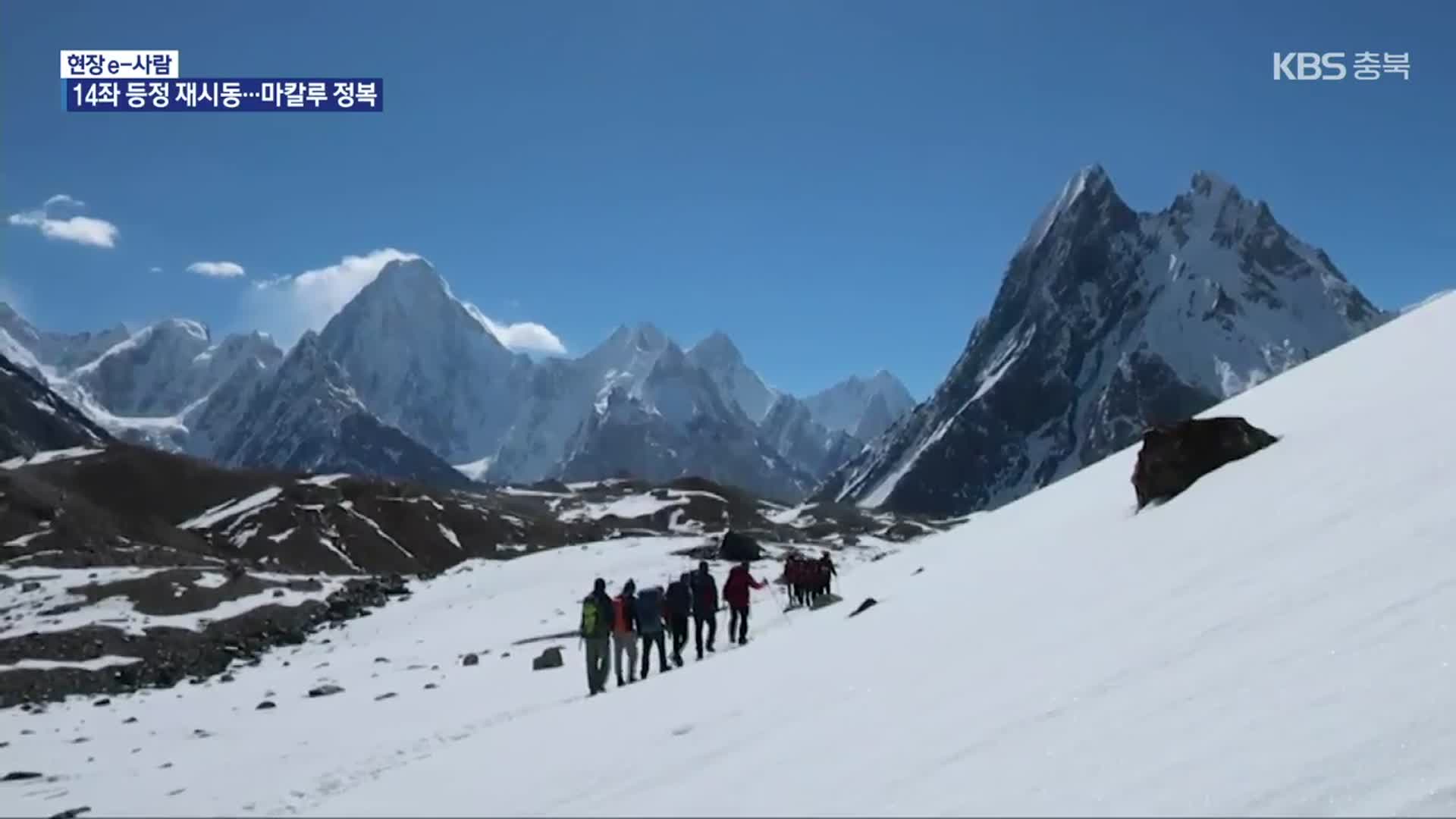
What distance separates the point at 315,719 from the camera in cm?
2314

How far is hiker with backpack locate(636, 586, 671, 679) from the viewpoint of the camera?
2084 cm

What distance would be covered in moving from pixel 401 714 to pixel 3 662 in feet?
101

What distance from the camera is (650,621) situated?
2092 centimetres

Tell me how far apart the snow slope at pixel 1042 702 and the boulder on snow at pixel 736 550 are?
3167cm

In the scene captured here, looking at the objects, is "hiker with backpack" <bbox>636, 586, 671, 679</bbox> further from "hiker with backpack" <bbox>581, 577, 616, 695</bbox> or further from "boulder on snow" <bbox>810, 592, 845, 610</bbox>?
"boulder on snow" <bbox>810, 592, 845, 610</bbox>

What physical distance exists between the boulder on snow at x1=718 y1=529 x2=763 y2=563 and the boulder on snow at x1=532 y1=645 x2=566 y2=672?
1177 inches

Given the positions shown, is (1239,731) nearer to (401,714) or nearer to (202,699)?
(401,714)

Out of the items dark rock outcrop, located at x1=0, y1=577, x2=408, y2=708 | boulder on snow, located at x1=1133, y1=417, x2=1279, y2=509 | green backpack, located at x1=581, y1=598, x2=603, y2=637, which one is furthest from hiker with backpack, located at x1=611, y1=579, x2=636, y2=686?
dark rock outcrop, located at x1=0, y1=577, x2=408, y2=708

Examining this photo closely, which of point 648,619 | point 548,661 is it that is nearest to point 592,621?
point 648,619

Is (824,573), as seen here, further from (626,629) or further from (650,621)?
(626,629)

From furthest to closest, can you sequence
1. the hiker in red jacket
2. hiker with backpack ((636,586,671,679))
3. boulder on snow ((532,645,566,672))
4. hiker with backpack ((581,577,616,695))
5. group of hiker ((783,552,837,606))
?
group of hiker ((783,552,837,606)), boulder on snow ((532,645,566,672)), the hiker in red jacket, hiker with backpack ((636,586,671,679)), hiker with backpack ((581,577,616,695))

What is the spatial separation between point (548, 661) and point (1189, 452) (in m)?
16.0

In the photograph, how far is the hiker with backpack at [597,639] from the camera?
1952 cm

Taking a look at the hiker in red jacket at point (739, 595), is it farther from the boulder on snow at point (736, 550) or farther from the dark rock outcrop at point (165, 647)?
the boulder on snow at point (736, 550)
